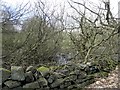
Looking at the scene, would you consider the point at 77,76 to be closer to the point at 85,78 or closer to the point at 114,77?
the point at 85,78

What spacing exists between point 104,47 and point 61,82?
3.27 metres

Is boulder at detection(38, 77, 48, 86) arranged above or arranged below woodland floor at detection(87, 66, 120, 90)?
above

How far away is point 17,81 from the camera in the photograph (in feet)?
18.6

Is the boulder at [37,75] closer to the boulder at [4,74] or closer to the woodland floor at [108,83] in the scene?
the boulder at [4,74]

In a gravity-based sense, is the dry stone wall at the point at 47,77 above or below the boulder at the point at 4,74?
below

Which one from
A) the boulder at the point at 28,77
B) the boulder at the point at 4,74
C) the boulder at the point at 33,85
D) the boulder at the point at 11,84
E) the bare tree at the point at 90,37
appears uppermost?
the bare tree at the point at 90,37

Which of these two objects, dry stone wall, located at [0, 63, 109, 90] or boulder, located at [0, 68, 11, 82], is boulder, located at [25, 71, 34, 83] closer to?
dry stone wall, located at [0, 63, 109, 90]

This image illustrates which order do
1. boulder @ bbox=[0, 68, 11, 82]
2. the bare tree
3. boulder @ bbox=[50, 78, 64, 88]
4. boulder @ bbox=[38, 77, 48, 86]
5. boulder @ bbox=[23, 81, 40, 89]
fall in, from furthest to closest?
the bare tree, boulder @ bbox=[50, 78, 64, 88], boulder @ bbox=[38, 77, 48, 86], boulder @ bbox=[23, 81, 40, 89], boulder @ bbox=[0, 68, 11, 82]

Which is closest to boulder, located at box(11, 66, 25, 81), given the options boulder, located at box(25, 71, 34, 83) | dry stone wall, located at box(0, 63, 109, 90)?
dry stone wall, located at box(0, 63, 109, 90)

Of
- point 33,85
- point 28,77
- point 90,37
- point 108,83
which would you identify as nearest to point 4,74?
point 28,77

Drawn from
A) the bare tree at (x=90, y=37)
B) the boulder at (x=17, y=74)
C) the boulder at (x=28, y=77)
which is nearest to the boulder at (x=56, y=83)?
the boulder at (x=28, y=77)

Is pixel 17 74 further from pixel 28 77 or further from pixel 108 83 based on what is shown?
pixel 108 83

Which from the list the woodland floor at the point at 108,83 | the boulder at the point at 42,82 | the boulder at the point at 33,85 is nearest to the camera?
the boulder at the point at 33,85

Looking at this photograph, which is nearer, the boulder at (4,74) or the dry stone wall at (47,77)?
the boulder at (4,74)
